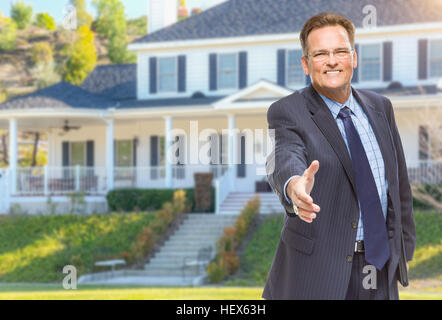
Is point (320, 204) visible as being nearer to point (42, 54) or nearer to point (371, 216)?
point (371, 216)

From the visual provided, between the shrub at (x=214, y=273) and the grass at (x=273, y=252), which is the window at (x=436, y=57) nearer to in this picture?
the grass at (x=273, y=252)

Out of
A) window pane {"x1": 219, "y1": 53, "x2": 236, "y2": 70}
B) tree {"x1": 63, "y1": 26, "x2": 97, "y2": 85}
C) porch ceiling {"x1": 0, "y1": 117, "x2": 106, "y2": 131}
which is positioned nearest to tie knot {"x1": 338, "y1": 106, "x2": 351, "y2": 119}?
window pane {"x1": 219, "y1": 53, "x2": 236, "y2": 70}

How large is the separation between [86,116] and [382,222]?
2289 cm

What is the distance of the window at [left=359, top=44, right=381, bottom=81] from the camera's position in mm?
24609

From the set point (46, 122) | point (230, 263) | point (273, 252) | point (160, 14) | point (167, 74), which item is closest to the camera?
point (230, 263)

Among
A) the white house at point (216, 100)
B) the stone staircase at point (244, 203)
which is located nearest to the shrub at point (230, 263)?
the stone staircase at point (244, 203)

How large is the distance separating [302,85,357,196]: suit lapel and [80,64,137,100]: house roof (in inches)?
999

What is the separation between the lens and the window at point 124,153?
28172 millimetres

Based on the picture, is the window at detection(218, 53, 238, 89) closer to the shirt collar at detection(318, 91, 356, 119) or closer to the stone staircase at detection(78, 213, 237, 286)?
the stone staircase at detection(78, 213, 237, 286)

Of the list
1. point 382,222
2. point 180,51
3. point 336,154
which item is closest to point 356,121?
point 336,154

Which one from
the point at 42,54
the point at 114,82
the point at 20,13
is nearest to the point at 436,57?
the point at 114,82

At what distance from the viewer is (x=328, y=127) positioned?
329cm

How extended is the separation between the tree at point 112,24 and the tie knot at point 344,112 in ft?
201

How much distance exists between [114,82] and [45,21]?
49120 millimetres
